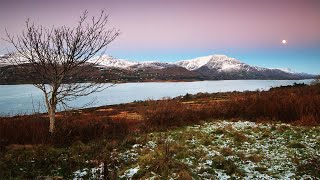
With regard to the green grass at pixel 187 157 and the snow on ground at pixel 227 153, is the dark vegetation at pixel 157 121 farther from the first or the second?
the snow on ground at pixel 227 153

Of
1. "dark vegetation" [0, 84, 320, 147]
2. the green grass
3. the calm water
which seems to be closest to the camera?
the green grass

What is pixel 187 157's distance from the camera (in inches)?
454

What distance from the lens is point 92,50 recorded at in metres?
13.6

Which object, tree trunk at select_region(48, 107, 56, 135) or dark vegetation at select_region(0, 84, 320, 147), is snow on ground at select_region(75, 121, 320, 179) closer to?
dark vegetation at select_region(0, 84, 320, 147)

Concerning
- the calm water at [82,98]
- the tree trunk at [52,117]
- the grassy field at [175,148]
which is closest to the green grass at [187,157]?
the grassy field at [175,148]

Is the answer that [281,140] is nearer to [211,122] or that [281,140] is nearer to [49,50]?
[211,122]

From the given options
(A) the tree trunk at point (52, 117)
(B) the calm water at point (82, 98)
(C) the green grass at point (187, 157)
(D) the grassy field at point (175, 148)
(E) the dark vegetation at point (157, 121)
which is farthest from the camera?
Result: (B) the calm water at point (82, 98)

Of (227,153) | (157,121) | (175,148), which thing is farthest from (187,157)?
(157,121)

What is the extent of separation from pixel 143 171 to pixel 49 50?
7.10 meters

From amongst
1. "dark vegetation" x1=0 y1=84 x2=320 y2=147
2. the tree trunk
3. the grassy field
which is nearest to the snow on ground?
the grassy field

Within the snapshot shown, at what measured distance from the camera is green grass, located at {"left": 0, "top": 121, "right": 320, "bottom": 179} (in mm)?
9867

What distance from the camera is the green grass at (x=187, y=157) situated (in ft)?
32.4

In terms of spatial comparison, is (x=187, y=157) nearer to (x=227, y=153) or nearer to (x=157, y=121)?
(x=227, y=153)

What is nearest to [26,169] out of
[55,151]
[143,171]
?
[55,151]
